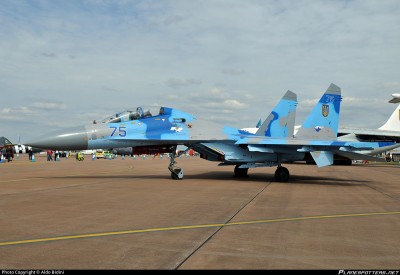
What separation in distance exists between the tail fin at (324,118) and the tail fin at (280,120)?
1.02 m

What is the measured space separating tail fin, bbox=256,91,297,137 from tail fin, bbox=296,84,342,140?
3.33 ft

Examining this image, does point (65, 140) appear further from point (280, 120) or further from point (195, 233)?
point (280, 120)

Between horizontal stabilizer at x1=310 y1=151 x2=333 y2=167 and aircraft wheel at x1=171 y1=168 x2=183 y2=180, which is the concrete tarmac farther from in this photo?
aircraft wheel at x1=171 y1=168 x2=183 y2=180

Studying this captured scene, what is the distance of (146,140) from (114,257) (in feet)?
32.0

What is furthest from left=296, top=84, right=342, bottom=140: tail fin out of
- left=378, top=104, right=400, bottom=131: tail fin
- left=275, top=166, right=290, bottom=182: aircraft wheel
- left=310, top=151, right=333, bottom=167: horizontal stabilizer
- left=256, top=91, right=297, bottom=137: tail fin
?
left=378, top=104, right=400, bottom=131: tail fin

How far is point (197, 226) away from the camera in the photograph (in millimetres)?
5539

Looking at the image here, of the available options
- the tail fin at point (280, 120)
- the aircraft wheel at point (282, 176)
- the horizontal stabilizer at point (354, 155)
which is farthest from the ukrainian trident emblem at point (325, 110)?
the aircraft wheel at point (282, 176)

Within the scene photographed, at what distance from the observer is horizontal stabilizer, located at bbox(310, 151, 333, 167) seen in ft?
44.1

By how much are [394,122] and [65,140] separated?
34034 mm

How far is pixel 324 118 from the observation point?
1647cm

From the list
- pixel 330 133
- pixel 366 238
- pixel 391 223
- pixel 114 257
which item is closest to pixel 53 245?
pixel 114 257

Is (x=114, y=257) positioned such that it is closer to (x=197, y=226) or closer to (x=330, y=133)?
(x=197, y=226)

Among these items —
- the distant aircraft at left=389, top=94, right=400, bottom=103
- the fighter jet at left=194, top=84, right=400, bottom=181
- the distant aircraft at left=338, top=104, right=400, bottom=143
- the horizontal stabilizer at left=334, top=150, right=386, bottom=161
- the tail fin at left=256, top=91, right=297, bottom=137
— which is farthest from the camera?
the distant aircraft at left=338, top=104, right=400, bottom=143

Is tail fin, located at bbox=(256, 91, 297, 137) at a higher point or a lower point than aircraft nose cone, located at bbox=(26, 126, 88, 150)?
higher
